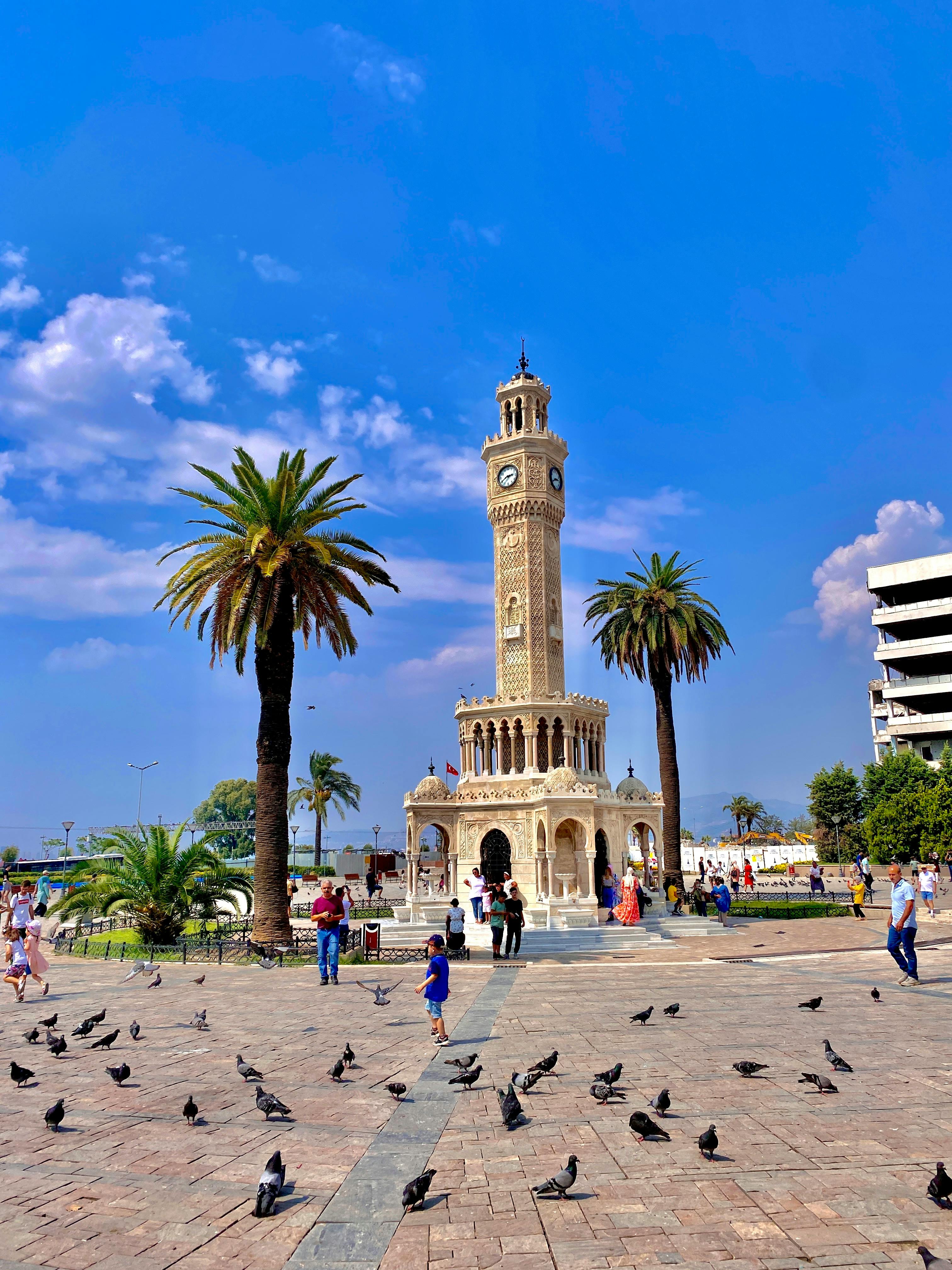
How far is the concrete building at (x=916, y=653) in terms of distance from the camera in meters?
59.7

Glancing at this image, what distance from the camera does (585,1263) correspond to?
535cm

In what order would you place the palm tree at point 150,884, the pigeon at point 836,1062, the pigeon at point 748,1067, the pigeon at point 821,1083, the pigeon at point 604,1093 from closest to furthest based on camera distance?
the pigeon at point 604,1093
the pigeon at point 821,1083
the pigeon at point 748,1067
the pigeon at point 836,1062
the palm tree at point 150,884

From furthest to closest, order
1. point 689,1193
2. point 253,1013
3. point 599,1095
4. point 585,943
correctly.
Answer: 1. point 585,943
2. point 253,1013
3. point 599,1095
4. point 689,1193

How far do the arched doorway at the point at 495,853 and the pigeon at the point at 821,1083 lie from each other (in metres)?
27.3

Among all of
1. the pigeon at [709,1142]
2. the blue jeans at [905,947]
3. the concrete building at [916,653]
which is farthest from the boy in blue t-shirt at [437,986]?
the concrete building at [916,653]

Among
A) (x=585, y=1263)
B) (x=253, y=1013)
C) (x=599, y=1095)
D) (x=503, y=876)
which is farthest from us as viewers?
(x=503, y=876)

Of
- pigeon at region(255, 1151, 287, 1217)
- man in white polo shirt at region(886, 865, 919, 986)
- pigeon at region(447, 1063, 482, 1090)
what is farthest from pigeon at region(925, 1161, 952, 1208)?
man in white polo shirt at region(886, 865, 919, 986)

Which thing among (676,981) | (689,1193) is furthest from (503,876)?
(689,1193)

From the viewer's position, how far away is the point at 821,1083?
852 centimetres

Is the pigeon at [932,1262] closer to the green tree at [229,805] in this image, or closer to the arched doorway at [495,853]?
the arched doorway at [495,853]

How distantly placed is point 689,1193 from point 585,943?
1957 cm

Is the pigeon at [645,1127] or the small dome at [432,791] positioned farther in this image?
the small dome at [432,791]

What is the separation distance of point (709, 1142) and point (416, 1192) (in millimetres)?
2325

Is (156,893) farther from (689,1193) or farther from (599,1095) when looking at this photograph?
(689,1193)
